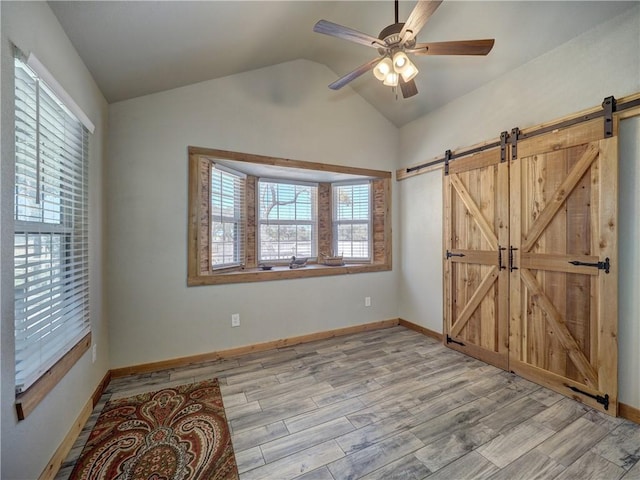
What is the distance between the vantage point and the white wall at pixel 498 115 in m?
2.01

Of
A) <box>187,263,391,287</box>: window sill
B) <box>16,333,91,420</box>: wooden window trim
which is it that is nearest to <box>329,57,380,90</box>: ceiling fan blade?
<box>187,263,391,287</box>: window sill

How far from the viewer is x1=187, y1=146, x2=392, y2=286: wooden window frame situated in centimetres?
286

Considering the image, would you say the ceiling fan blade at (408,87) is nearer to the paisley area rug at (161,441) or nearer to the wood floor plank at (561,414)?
the wood floor plank at (561,414)

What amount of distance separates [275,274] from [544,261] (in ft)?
8.85

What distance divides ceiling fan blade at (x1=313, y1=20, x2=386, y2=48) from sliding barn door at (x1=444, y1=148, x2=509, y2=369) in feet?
5.89

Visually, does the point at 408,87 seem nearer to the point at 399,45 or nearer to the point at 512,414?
the point at 399,45

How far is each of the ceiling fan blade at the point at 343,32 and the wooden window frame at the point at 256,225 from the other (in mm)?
1650

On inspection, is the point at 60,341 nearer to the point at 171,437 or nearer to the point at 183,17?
the point at 171,437

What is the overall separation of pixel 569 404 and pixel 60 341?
12.1 ft

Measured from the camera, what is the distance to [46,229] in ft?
5.10

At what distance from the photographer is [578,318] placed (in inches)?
87.4

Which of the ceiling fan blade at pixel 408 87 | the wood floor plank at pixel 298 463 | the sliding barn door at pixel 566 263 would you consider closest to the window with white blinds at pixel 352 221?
the ceiling fan blade at pixel 408 87

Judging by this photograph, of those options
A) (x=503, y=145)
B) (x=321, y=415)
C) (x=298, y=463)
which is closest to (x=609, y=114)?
(x=503, y=145)

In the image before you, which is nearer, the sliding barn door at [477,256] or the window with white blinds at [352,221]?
the sliding barn door at [477,256]
